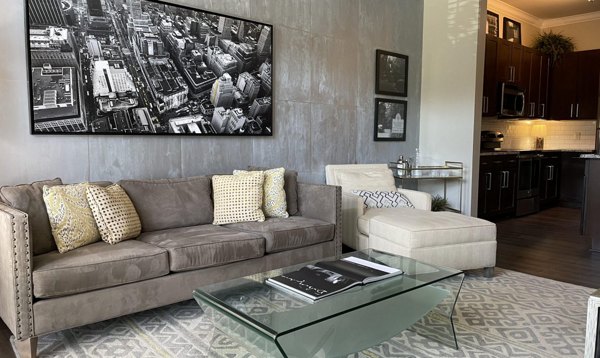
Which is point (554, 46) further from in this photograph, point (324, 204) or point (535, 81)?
point (324, 204)

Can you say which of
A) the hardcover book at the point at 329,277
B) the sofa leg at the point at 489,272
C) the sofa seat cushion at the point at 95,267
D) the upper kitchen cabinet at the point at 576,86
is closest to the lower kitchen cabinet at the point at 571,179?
the upper kitchen cabinet at the point at 576,86

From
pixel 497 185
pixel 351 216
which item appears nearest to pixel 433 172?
pixel 497 185

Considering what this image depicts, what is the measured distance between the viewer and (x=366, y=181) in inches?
173

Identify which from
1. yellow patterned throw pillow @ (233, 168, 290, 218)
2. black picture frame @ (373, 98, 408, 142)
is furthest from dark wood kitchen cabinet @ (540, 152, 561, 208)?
yellow patterned throw pillow @ (233, 168, 290, 218)

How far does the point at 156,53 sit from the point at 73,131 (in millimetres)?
842

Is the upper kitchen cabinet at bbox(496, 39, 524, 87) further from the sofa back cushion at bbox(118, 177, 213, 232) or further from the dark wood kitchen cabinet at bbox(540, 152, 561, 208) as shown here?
the sofa back cushion at bbox(118, 177, 213, 232)

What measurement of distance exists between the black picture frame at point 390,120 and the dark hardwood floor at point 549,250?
1.68m

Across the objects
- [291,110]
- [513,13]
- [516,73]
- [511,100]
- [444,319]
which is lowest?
[444,319]

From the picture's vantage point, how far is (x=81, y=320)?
7.52 feet

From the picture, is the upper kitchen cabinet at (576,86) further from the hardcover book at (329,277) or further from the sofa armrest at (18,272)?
the sofa armrest at (18,272)

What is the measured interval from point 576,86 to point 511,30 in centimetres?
146

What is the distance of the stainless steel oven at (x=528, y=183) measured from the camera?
6.67 meters

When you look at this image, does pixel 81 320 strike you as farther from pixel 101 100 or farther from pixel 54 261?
pixel 101 100

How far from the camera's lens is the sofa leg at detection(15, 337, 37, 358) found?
85.4 inches
